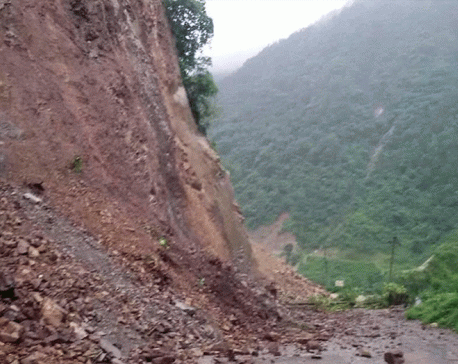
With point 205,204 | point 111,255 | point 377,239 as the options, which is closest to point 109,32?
point 205,204

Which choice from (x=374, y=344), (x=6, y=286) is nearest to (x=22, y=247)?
(x=6, y=286)

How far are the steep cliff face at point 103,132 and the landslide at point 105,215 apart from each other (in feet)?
0.09

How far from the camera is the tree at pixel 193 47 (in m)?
17.6

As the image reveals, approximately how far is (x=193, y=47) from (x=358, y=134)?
139ft

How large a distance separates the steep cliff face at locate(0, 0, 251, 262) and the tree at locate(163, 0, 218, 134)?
12.2 feet

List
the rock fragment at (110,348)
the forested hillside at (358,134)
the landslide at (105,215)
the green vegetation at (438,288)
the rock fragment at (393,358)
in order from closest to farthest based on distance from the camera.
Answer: the rock fragment at (110,348) → the landslide at (105,215) → the rock fragment at (393,358) → the green vegetation at (438,288) → the forested hillside at (358,134)

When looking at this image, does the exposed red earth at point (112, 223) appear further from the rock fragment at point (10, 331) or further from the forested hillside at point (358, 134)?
the forested hillside at point (358, 134)

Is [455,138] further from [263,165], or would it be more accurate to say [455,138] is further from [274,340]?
[274,340]

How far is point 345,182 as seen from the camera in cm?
4934

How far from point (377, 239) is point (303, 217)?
858 cm

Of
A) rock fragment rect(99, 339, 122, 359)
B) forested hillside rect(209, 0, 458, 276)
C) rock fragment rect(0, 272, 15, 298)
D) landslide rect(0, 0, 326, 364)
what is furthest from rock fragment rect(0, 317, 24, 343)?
forested hillside rect(209, 0, 458, 276)

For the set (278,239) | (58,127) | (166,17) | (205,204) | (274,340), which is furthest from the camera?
(278,239)

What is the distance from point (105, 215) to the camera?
8.66m

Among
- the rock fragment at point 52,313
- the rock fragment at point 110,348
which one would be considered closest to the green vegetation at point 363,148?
the rock fragment at point 110,348
